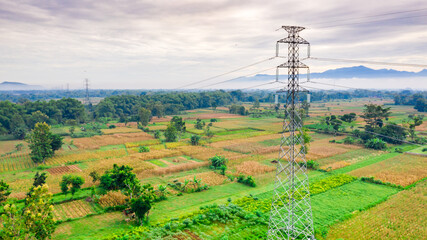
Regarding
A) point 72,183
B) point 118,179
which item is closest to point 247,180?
point 118,179

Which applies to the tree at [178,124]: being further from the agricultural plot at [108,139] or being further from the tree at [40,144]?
the tree at [40,144]

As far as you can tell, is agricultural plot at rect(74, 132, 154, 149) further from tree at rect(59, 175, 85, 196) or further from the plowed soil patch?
tree at rect(59, 175, 85, 196)

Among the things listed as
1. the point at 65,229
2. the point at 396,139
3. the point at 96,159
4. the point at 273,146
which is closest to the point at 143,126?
the point at 96,159

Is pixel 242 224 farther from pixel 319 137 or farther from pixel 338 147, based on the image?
pixel 319 137

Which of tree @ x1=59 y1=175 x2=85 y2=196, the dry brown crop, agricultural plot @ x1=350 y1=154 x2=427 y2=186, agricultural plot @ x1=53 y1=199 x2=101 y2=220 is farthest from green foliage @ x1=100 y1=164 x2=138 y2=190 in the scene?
agricultural plot @ x1=350 y1=154 x2=427 y2=186

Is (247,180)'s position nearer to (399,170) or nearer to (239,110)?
(399,170)

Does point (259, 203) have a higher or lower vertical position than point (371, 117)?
lower

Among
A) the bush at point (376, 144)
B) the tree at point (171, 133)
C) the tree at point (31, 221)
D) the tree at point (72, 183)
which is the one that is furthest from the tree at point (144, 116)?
the tree at point (31, 221)
